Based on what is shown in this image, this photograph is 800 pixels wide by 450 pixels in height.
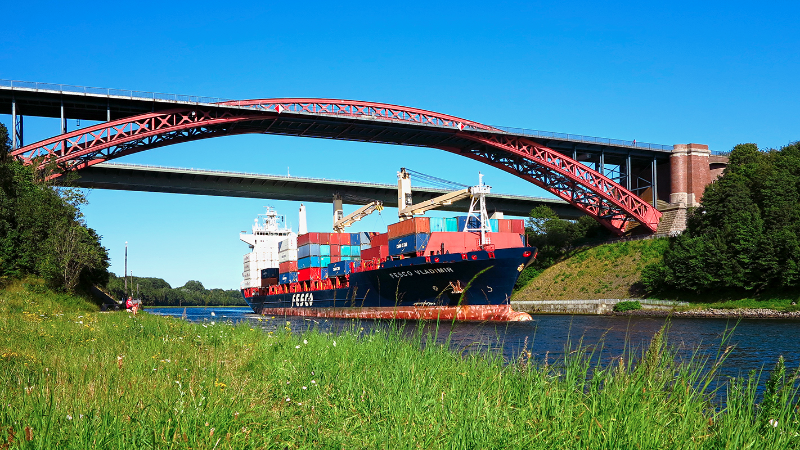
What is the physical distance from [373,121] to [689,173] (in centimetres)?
3291

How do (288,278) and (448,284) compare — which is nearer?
(448,284)

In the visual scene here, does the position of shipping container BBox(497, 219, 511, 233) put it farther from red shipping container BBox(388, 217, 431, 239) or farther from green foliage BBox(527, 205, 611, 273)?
green foliage BBox(527, 205, 611, 273)

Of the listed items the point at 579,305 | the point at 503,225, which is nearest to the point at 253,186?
the point at 503,225

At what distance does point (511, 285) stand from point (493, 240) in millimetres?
4262

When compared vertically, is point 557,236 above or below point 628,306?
above

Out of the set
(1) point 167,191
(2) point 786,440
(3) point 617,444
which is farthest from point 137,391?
(1) point 167,191

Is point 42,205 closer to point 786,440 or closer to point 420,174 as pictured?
point 420,174

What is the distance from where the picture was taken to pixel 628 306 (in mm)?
43188

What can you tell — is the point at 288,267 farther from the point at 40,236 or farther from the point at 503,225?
the point at 40,236

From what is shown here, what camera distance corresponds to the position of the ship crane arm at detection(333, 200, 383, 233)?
5434 cm

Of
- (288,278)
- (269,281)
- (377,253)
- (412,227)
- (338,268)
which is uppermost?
(412,227)

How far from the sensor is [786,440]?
4922 mm

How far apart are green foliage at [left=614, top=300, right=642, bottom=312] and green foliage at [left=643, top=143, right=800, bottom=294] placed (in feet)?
9.63

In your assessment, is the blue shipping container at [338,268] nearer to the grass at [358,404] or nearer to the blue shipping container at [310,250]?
the blue shipping container at [310,250]
